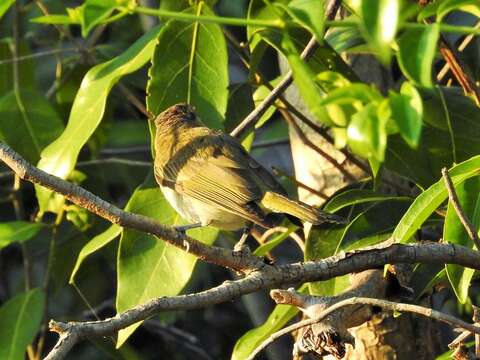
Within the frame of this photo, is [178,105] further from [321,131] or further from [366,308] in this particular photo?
[366,308]

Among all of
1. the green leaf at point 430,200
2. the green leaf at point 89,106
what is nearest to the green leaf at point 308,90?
the green leaf at point 430,200

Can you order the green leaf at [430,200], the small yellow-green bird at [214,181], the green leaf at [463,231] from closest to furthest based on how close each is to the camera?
the green leaf at [430,200] → the green leaf at [463,231] → the small yellow-green bird at [214,181]

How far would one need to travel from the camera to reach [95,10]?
236 cm

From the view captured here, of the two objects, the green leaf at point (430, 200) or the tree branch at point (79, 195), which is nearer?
the tree branch at point (79, 195)

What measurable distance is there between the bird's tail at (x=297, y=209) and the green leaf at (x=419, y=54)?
1.63 m

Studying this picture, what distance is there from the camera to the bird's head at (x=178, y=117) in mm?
4164

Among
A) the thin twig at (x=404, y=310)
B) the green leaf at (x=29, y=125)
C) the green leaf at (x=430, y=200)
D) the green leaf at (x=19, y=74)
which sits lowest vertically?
the thin twig at (x=404, y=310)

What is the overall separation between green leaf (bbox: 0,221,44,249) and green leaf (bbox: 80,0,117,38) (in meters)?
2.32

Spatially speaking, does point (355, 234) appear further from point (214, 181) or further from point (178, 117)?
point (178, 117)

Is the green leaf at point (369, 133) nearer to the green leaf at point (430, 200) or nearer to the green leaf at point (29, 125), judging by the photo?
the green leaf at point (430, 200)

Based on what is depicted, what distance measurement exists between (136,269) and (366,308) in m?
1.06

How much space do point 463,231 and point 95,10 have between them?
1296 mm

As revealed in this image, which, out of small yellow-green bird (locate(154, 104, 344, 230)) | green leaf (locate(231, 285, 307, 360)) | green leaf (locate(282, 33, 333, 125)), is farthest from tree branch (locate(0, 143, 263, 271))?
green leaf (locate(231, 285, 307, 360))

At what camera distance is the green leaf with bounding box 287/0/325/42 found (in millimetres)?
2131
